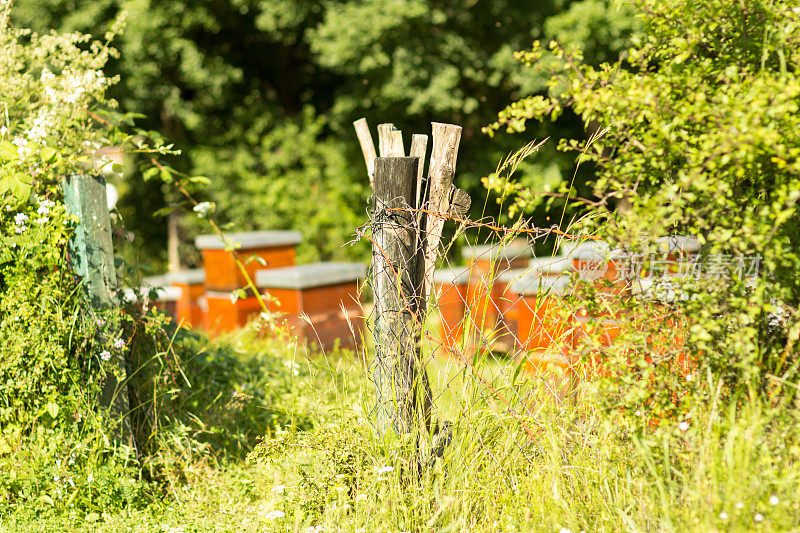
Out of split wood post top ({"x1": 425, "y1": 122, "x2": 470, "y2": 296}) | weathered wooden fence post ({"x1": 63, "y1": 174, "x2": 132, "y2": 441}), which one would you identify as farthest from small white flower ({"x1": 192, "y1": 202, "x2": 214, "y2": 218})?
split wood post top ({"x1": 425, "y1": 122, "x2": 470, "y2": 296})

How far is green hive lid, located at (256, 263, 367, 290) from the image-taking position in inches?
241

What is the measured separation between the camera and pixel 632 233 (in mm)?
2328

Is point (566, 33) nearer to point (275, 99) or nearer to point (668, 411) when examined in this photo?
point (275, 99)

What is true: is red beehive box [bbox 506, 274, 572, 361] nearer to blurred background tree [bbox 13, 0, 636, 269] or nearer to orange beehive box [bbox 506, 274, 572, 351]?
orange beehive box [bbox 506, 274, 572, 351]

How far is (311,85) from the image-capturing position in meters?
14.1

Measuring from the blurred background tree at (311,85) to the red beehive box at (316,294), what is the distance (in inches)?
86.2

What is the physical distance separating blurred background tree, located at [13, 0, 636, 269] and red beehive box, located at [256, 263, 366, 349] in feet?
7.18

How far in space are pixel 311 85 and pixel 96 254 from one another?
36.7 feet

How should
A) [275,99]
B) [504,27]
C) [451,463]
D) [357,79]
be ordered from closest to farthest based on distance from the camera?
[451,463] → [504,27] → [357,79] → [275,99]

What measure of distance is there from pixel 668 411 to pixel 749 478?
1.06 feet

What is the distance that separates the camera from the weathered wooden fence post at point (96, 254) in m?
3.40

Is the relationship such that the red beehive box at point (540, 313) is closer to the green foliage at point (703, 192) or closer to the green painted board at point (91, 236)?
the green foliage at point (703, 192)

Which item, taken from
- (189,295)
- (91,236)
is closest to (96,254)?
(91,236)

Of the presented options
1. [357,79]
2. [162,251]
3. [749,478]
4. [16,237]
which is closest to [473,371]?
[749,478]
